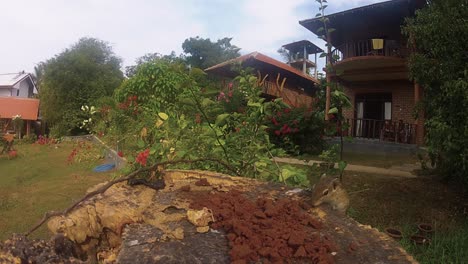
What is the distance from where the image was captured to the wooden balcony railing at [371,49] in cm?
1362

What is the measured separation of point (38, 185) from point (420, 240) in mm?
8970

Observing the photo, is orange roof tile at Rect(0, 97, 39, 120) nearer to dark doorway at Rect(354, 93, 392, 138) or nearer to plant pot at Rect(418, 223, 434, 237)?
dark doorway at Rect(354, 93, 392, 138)

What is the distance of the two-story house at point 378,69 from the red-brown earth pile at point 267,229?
11901 millimetres

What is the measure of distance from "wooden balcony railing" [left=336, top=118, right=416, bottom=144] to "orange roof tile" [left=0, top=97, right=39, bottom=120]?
24868 mm

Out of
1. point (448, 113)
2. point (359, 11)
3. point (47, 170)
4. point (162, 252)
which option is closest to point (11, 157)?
point (47, 170)

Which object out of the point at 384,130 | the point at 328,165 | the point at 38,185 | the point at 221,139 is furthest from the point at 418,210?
the point at 384,130

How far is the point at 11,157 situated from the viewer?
15977mm

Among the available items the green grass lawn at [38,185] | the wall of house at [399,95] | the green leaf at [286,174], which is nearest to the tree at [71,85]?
the green grass lawn at [38,185]

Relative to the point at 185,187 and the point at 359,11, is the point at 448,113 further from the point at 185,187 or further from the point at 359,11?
the point at 359,11

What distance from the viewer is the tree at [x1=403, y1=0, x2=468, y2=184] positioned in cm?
471

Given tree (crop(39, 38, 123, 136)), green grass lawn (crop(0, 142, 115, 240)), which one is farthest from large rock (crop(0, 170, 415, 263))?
tree (crop(39, 38, 123, 136))

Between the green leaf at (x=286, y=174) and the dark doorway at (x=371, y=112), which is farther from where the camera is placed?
the dark doorway at (x=371, y=112)

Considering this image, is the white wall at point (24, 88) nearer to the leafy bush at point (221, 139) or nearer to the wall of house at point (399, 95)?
the wall of house at point (399, 95)

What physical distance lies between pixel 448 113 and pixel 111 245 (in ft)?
15.9
